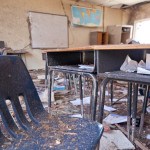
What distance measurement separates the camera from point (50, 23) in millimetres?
5828

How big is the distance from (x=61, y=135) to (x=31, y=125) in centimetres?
21

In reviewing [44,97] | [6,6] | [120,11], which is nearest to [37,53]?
[6,6]

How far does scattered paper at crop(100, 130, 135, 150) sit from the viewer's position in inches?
49.8

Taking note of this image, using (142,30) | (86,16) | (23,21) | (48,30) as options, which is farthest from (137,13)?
(23,21)

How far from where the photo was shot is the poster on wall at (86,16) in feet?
20.6

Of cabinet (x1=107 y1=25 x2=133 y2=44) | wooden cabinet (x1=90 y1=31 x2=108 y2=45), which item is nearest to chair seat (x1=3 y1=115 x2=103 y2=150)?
wooden cabinet (x1=90 y1=31 x2=108 y2=45)

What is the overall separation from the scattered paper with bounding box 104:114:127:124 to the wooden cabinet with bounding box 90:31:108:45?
15.9 ft

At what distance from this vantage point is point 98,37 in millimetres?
6492

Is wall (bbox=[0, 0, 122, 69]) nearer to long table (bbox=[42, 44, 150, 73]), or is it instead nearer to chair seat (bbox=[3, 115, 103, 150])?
long table (bbox=[42, 44, 150, 73])

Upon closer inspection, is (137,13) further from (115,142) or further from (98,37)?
(115,142)

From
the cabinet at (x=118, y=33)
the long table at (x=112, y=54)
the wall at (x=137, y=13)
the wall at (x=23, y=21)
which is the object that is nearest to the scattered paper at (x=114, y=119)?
the long table at (x=112, y=54)

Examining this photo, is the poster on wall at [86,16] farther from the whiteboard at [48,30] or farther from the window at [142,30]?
the window at [142,30]

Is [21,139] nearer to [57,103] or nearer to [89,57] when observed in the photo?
[89,57]

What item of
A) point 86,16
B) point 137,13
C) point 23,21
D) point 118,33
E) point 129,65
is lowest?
point 129,65
